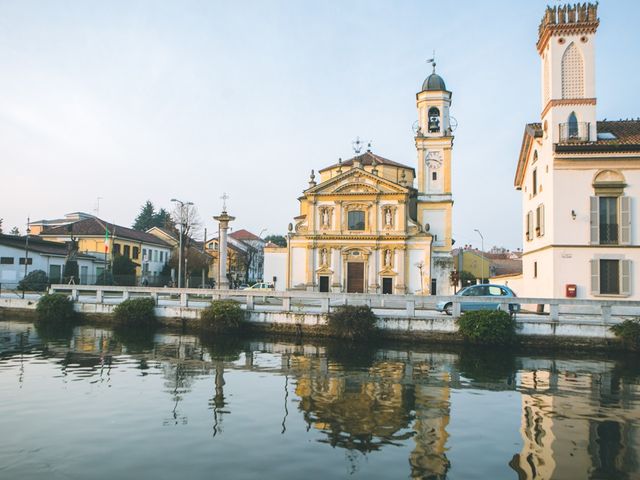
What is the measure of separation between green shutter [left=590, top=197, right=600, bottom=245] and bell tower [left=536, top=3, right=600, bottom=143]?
339cm

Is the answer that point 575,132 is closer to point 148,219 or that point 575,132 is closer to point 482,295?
point 482,295

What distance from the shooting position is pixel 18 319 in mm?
25484

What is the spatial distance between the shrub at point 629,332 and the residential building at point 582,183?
5.27 metres

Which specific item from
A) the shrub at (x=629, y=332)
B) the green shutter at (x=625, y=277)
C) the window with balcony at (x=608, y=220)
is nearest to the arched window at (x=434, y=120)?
the window with balcony at (x=608, y=220)

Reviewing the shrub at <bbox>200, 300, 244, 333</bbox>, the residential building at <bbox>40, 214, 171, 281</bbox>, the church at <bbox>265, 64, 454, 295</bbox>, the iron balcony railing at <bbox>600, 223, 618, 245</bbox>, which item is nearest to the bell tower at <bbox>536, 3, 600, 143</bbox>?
the iron balcony railing at <bbox>600, 223, 618, 245</bbox>

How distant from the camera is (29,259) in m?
41.3

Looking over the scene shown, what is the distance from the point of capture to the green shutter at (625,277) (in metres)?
22.0

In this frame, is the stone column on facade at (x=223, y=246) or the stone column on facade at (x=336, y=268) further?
the stone column on facade at (x=336, y=268)

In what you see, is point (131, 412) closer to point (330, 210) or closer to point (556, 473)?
point (556, 473)

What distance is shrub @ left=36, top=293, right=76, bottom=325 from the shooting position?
2355 cm

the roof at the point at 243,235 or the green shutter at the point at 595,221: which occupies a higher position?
the roof at the point at 243,235

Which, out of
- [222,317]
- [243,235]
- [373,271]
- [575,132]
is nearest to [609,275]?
[575,132]

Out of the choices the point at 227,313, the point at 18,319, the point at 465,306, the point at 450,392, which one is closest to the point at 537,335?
the point at 465,306

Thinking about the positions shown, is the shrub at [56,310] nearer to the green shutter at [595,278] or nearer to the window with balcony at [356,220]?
the green shutter at [595,278]
